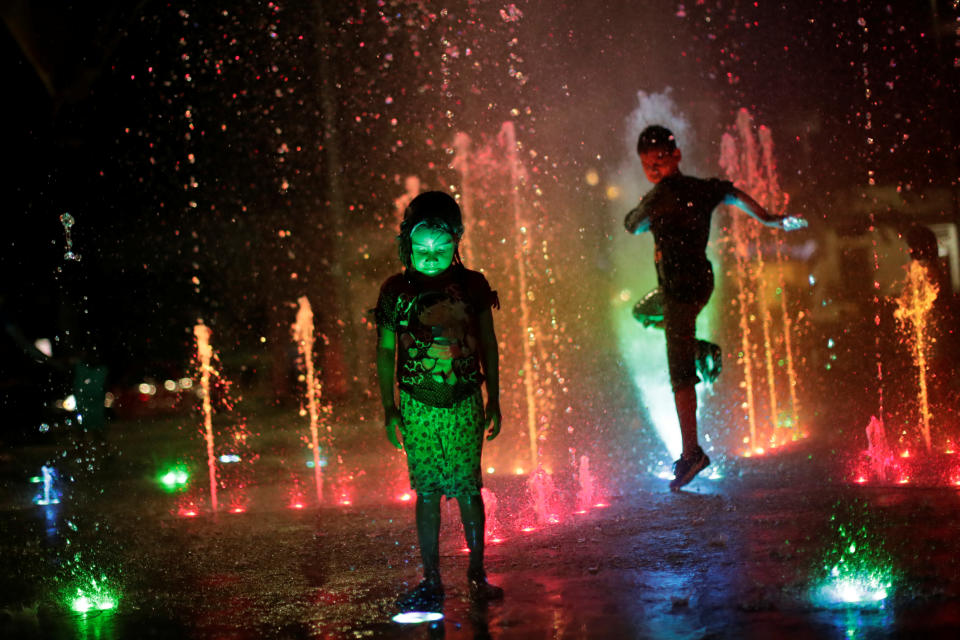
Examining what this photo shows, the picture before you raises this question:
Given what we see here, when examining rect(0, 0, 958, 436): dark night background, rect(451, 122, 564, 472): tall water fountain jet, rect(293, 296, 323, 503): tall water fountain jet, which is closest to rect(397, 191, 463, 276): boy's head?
rect(0, 0, 958, 436): dark night background

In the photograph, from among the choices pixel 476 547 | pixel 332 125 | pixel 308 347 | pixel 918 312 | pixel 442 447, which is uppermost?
pixel 332 125

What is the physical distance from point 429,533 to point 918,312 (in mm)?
12055

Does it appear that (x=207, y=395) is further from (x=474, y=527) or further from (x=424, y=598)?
(x=424, y=598)

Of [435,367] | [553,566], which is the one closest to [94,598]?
[435,367]

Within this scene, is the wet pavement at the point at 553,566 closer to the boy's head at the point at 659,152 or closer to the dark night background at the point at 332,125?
the boy's head at the point at 659,152

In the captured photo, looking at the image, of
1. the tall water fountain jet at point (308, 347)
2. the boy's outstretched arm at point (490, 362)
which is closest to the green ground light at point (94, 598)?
the boy's outstretched arm at point (490, 362)

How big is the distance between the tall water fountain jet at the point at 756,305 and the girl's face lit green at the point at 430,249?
357cm

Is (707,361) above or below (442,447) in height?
above

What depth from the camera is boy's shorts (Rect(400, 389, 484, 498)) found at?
2.97m

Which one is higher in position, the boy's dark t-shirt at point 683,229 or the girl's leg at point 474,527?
the boy's dark t-shirt at point 683,229

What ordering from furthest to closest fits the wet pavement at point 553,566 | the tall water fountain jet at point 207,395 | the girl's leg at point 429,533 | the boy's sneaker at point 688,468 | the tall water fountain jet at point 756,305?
the tall water fountain jet at point 756,305, the tall water fountain jet at point 207,395, the boy's sneaker at point 688,468, the girl's leg at point 429,533, the wet pavement at point 553,566

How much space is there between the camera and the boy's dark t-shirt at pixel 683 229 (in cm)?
455

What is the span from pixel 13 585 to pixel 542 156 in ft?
21.6

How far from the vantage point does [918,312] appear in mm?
12938
